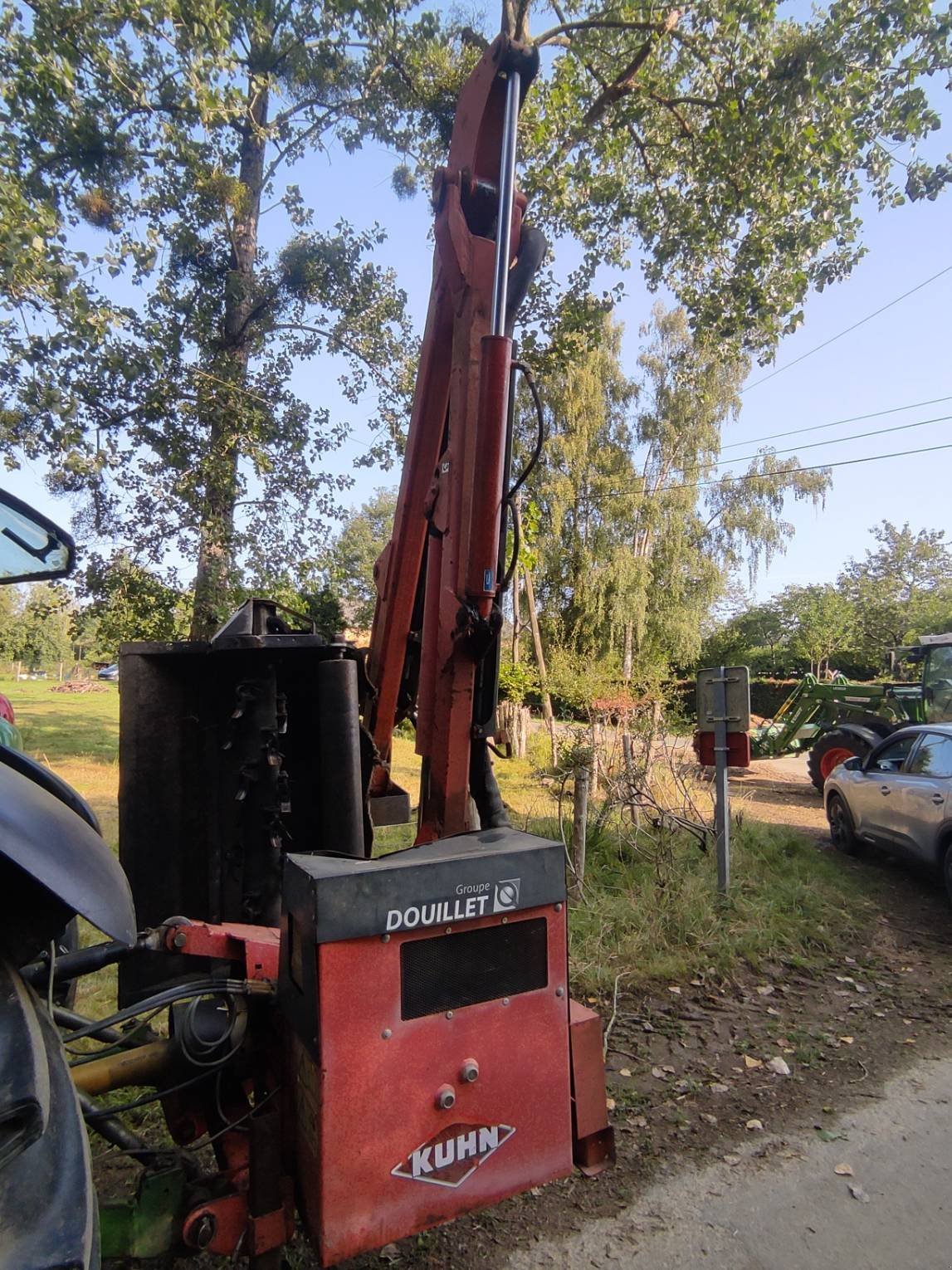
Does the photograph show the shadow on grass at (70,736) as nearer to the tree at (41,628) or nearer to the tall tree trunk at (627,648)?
the tree at (41,628)

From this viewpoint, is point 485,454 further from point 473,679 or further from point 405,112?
point 405,112

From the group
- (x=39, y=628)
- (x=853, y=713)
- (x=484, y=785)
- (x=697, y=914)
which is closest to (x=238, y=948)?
(x=484, y=785)

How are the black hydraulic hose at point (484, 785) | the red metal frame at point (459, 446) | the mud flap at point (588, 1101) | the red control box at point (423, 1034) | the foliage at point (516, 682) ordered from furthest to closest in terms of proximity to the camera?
the foliage at point (516, 682) → the black hydraulic hose at point (484, 785) → the red metal frame at point (459, 446) → the mud flap at point (588, 1101) → the red control box at point (423, 1034)

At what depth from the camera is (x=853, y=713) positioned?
12.9 metres

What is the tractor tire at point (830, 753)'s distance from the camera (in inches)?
439

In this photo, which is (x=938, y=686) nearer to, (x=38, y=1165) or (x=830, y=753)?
(x=830, y=753)

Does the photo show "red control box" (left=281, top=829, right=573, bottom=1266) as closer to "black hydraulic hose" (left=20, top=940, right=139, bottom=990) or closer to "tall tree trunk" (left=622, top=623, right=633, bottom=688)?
Result: "black hydraulic hose" (left=20, top=940, right=139, bottom=990)

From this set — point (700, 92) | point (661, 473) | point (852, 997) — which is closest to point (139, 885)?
point (852, 997)

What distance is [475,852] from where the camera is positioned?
211 cm

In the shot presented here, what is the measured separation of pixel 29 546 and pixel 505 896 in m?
1.83

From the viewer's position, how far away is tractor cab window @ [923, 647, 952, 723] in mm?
10914

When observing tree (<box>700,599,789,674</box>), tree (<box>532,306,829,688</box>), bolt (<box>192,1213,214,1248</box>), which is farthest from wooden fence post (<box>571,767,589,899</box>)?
tree (<box>700,599,789,674</box>)

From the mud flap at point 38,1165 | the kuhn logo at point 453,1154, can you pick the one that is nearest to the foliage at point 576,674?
the kuhn logo at point 453,1154

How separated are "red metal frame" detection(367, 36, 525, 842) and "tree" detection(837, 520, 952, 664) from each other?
77.1 feet
